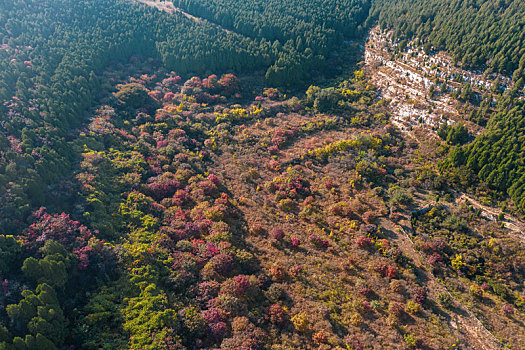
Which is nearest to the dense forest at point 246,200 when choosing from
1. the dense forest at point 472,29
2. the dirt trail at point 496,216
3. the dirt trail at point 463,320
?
the dirt trail at point 463,320

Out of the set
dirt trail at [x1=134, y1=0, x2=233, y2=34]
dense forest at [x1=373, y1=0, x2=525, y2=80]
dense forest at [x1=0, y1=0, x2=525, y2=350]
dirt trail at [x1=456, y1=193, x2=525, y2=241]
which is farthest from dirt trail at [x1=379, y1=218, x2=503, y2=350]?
dirt trail at [x1=134, y1=0, x2=233, y2=34]

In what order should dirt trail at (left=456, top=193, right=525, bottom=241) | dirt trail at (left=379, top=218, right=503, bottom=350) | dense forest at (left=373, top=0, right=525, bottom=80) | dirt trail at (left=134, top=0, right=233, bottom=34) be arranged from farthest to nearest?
1. dirt trail at (left=134, top=0, right=233, bottom=34)
2. dense forest at (left=373, top=0, right=525, bottom=80)
3. dirt trail at (left=456, top=193, right=525, bottom=241)
4. dirt trail at (left=379, top=218, right=503, bottom=350)

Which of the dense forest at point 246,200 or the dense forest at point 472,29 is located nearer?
the dense forest at point 246,200

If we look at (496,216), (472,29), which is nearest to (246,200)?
(496,216)

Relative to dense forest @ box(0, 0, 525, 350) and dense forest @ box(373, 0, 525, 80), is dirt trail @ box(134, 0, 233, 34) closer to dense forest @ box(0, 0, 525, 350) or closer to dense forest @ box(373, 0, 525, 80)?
dense forest @ box(0, 0, 525, 350)

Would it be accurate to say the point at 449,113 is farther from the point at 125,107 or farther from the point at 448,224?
the point at 125,107

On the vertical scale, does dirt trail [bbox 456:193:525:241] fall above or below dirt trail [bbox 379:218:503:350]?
above

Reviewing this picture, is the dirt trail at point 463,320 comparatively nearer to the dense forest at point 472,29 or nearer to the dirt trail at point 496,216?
the dirt trail at point 496,216

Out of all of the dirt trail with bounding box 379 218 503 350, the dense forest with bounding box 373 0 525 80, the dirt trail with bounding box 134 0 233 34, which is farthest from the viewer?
the dirt trail with bounding box 134 0 233 34
